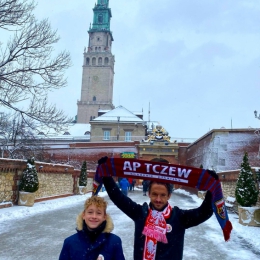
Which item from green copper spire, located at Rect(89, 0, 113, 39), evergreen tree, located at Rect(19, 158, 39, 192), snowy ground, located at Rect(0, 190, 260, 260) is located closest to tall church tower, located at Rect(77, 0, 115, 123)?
green copper spire, located at Rect(89, 0, 113, 39)

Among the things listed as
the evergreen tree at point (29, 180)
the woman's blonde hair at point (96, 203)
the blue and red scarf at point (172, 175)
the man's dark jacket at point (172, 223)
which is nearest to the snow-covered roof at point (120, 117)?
the evergreen tree at point (29, 180)

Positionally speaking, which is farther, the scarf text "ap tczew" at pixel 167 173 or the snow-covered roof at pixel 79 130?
the snow-covered roof at pixel 79 130

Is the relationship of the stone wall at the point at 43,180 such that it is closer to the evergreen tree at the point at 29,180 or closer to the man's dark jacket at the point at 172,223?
the evergreen tree at the point at 29,180

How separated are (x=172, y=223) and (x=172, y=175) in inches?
20.1

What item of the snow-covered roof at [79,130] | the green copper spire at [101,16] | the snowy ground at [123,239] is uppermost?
the green copper spire at [101,16]

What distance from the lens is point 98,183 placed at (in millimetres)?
3598

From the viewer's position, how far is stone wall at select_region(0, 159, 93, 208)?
41.8 ft

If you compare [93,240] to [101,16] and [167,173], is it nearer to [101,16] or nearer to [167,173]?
[167,173]

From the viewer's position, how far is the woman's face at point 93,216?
2.74 meters

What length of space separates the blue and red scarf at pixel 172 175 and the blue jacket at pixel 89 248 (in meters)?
0.83

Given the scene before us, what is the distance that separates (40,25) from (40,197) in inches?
336

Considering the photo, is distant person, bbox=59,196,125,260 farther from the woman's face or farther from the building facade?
the building facade

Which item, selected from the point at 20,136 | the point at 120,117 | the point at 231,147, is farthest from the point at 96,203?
the point at 120,117

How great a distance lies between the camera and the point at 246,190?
35.1 feet
